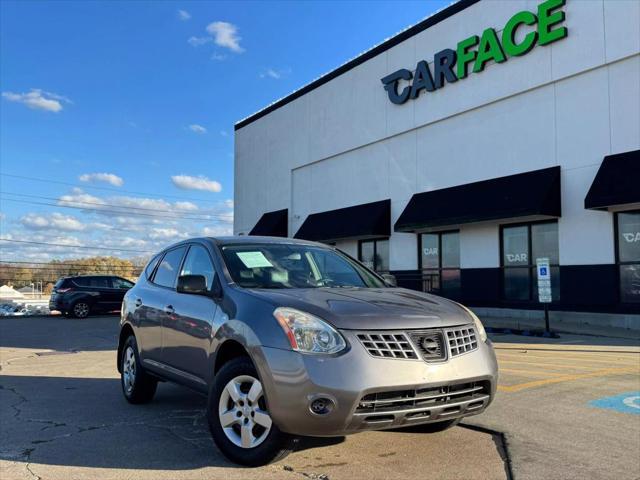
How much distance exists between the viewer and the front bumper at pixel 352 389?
359 cm

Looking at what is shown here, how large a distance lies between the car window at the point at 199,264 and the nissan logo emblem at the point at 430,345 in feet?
6.35

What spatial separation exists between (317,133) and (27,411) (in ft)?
71.5

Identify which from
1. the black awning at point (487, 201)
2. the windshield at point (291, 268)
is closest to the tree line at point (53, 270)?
the black awning at point (487, 201)

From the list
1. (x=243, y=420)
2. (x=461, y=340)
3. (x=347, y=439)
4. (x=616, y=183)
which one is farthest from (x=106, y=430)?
(x=616, y=183)

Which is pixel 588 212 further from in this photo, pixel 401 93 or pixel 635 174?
pixel 401 93

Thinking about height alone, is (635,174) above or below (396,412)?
above

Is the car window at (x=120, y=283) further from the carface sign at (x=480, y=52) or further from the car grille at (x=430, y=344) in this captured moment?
the car grille at (x=430, y=344)

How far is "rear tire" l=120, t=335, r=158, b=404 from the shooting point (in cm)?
610

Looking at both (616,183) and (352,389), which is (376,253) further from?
(352,389)

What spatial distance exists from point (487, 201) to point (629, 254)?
424 centimetres

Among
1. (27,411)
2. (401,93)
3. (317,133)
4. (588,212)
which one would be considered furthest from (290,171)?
(27,411)

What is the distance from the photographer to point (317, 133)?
2658 centimetres

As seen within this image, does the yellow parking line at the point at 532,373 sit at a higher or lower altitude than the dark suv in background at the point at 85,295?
lower

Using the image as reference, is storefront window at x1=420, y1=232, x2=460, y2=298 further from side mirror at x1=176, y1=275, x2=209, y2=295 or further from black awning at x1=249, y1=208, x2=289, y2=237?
side mirror at x1=176, y1=275, x2=209, y2=295
